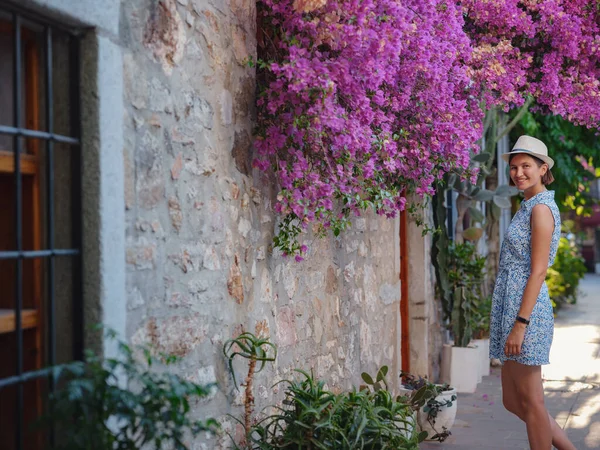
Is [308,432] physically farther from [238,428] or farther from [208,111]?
[208,111]

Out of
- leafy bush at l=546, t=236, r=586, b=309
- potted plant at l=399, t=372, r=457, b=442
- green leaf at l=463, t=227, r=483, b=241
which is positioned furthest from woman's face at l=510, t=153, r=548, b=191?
leafy bush at l=546, t=236, r=586, b=309

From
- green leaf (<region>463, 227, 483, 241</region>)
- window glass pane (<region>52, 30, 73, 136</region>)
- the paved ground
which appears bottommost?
the paved ground

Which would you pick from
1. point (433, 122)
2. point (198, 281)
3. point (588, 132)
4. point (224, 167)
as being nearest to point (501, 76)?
point (433, 122)

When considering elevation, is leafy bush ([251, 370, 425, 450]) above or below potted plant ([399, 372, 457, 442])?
above

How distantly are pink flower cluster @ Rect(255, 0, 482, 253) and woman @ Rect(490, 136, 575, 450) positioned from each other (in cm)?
72

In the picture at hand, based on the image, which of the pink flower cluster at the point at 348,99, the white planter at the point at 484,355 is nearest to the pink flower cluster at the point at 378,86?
the pink flower cluster at the point at 348,99

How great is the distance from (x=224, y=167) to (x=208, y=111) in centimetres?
28

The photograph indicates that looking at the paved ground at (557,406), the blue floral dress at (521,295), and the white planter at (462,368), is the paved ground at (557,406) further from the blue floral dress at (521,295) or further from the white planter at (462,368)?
the blue floral dress at (521,295)

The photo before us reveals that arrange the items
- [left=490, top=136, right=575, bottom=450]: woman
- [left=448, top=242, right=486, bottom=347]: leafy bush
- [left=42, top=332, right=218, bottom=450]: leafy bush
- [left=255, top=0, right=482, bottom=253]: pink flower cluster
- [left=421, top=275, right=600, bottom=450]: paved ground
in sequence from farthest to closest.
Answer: [left=448, top=242, right=486, bottom=347]: leafy bush
[left=421, top=275, right=600, bottom=450]: paved ground
[left=490, top=136, right=575, bottom=450]: woman
[left=255, top=0, right=482, bottom=253]: pink flower cluster
[left=42, top=332, right=218, bottom=450]: leafy bush

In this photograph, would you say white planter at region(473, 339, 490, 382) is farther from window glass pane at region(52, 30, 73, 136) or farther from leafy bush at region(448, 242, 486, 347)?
window glass pane at region(52, 30, 73, 136)

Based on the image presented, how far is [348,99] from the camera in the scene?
419 cm

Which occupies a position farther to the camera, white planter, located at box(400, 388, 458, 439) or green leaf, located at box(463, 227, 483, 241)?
green leaf, located at box(463, 227, 483, 241)

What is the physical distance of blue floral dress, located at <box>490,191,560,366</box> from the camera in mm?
4277

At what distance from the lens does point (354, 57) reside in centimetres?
398
